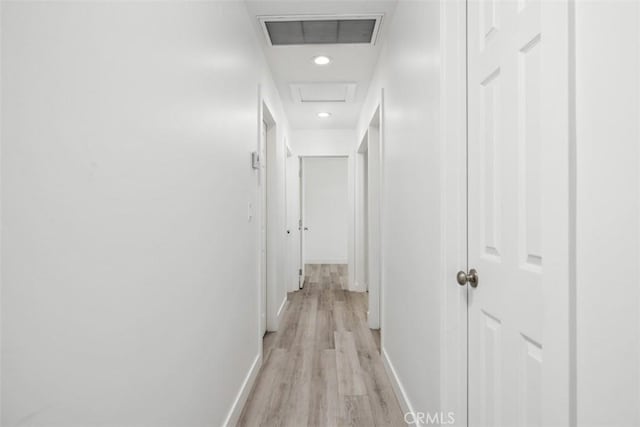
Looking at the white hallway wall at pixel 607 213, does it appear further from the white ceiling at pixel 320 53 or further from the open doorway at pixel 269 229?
the open doorway at pixel 269 229

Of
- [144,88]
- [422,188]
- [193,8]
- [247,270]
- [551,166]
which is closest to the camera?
[551,166]

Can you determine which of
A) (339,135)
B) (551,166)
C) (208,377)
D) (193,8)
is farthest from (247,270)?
(339,135)

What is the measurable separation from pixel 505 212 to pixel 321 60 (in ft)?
7.83

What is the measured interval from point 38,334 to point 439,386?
52.3 inches

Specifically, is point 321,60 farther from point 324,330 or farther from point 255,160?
point 324,330

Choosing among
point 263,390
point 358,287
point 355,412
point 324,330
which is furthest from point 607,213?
point 358,287

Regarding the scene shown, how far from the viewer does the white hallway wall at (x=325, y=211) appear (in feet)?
26.6

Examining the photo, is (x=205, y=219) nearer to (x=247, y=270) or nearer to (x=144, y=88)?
(x=144, y=88)

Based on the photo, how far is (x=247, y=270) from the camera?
2.29m

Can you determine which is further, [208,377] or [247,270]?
[247,270]

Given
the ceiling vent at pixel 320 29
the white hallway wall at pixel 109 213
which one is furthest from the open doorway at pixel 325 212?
the white hallway wall at pixel 109 213

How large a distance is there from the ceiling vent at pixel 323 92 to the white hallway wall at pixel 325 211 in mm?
4040

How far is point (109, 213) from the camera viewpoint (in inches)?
34.0

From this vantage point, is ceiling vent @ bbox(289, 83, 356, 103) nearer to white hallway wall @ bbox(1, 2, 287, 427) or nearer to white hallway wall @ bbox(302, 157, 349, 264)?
white hallway wall @ bbox(1, 2, 287, 427)
